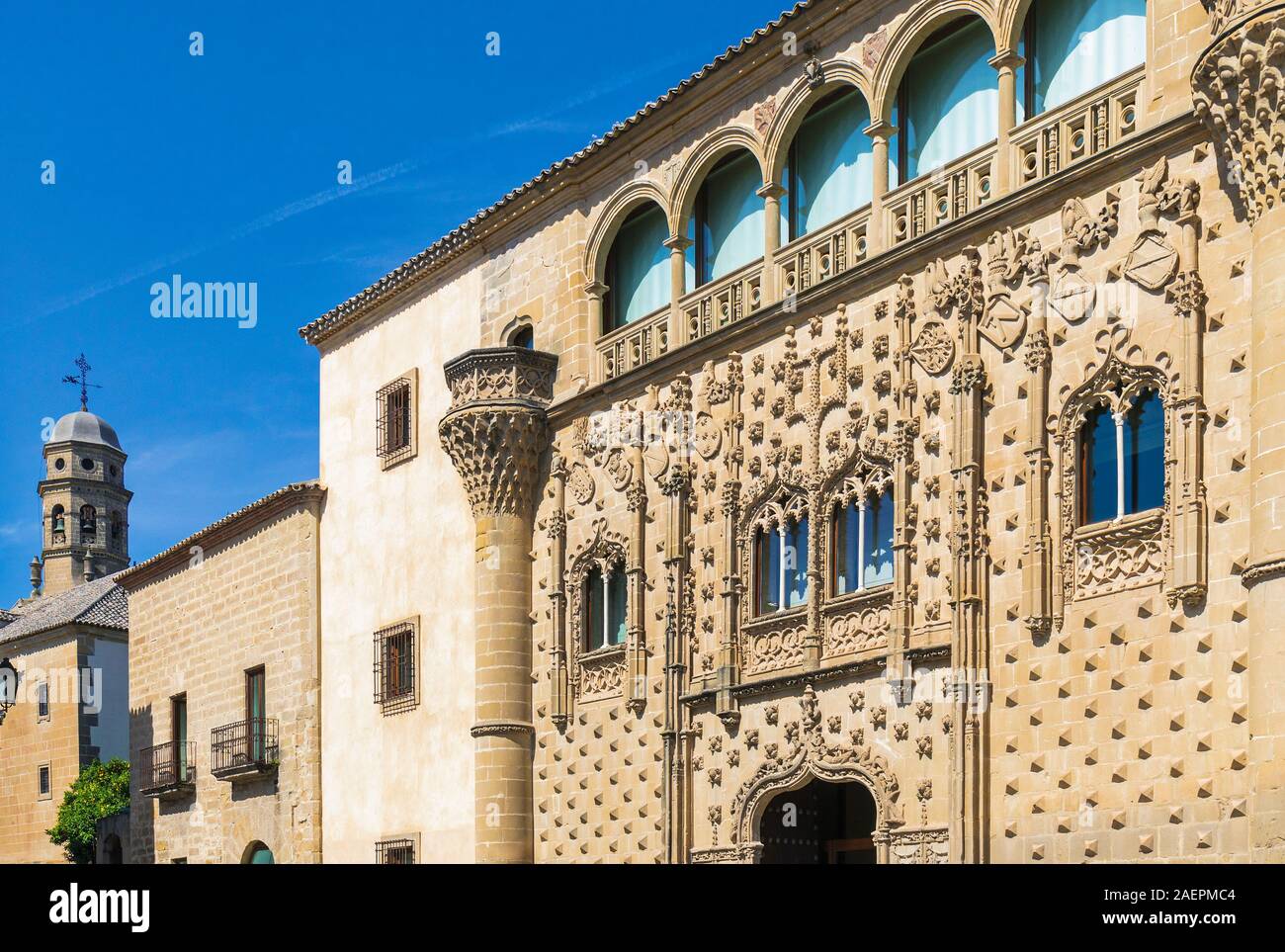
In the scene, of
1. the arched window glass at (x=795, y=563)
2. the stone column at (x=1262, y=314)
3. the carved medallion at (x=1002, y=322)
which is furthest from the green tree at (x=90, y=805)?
the stone column at (x=1262, y=314)

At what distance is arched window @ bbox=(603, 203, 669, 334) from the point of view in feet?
72.3

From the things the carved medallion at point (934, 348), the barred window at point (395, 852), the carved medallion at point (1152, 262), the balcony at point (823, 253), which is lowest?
the barred window at point (395, 852)

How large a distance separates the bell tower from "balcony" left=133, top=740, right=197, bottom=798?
96.8 feet

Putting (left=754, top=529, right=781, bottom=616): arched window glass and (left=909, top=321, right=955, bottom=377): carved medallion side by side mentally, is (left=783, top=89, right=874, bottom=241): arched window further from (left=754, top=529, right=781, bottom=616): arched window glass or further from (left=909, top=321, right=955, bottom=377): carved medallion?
(left=754, top=529, right=781, bottom=616): arched window glass

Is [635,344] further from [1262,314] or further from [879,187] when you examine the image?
[1262,314]

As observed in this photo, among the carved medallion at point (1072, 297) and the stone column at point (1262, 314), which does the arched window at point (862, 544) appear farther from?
the stone column at point (1262, 314)

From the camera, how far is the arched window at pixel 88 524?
61.3 meters

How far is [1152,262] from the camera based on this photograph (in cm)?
1530

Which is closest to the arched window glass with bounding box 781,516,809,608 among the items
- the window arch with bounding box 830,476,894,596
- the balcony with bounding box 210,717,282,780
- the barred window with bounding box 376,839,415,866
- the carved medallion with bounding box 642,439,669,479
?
the window arch with bounding box 830,476,894,596

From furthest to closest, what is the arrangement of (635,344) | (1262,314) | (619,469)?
1. (635,344)
2. (619,469)
3. (1262,314)

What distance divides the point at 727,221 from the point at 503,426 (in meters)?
3.99

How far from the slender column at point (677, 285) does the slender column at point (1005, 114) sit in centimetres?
497

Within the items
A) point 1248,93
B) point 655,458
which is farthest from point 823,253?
point 1248,93
